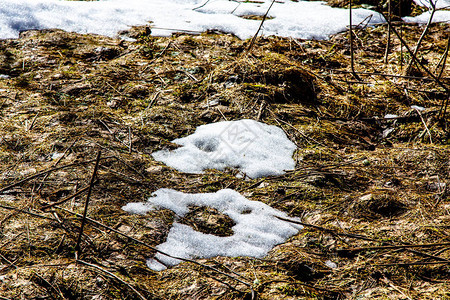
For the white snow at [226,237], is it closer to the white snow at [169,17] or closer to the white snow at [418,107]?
the white snow at [418,107]

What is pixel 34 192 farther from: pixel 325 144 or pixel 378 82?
pixel 378 82

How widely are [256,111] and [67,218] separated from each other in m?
2.00

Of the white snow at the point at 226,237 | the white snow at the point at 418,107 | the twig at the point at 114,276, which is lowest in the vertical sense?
the white snow at the point at 226,237

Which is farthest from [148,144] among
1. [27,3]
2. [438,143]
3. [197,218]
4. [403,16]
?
[403,16]

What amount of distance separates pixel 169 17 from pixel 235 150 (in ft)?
11.4

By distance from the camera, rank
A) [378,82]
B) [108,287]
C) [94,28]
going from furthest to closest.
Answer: [94,28] < [378,82] < [108,287]

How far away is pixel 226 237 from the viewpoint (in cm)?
208

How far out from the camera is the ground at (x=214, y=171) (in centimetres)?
173

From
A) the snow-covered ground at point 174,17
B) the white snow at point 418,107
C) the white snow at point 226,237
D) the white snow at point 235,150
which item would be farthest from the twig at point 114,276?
the snow-covered ground at point 174,17

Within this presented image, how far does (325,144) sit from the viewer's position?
296cm

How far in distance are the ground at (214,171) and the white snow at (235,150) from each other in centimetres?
12

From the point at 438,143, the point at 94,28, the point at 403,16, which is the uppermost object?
the point at 403,16

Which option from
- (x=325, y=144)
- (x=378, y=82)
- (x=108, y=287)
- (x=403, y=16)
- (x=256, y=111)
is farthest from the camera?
(x=403, y=16)

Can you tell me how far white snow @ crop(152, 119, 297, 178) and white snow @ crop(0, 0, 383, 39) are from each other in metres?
2.27
